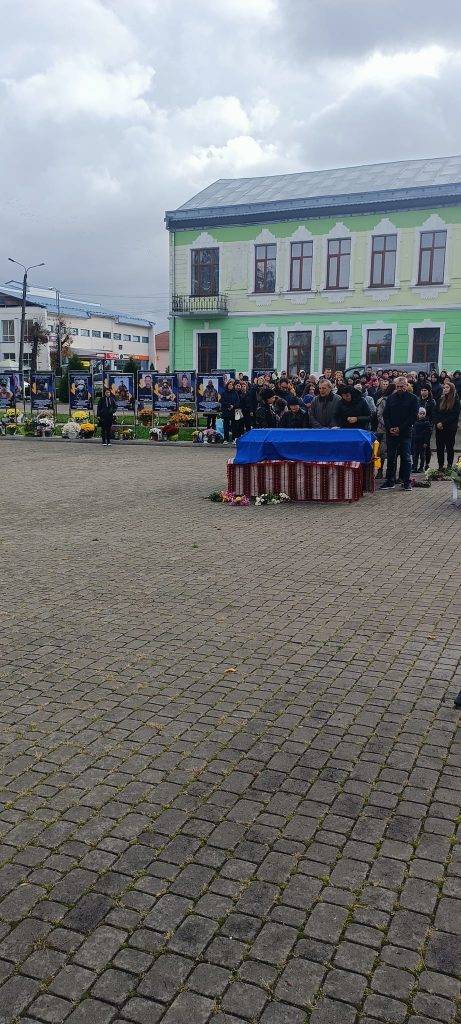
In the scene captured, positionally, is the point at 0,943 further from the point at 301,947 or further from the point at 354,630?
the point at 354,630

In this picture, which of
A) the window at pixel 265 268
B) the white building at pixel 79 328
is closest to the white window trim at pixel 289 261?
the window at pixel 265 268

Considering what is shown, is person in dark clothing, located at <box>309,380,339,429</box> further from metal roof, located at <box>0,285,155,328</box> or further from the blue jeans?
metal roof, located at <box>0,285,155,328</box>

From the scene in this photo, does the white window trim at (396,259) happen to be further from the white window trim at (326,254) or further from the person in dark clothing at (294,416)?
the person in dark clothing at (294,416)

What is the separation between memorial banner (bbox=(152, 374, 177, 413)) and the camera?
85.9ft

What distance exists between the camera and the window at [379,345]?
33.7m

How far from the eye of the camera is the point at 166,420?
27.8 m

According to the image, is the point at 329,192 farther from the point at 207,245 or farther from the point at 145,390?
the point at 145,390

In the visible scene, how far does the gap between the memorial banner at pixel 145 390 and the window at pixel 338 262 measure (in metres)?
12.0

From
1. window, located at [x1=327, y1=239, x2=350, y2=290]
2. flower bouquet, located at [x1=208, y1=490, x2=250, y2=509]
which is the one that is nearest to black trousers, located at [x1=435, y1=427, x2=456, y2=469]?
flower bouquet, located at [x1=208, y1=490, x2=250, y2=509]

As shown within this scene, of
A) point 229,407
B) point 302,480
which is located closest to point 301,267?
point 229,407

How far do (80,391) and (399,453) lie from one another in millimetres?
16880

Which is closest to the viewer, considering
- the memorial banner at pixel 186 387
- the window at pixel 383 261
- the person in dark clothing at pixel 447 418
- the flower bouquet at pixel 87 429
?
the person in dark clothing at pixel 447 418

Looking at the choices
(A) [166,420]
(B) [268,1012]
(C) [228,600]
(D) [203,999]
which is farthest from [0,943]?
(A) [166,420]

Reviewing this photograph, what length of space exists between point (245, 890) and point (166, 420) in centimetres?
2512
